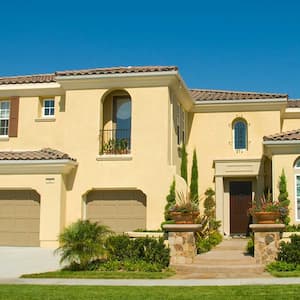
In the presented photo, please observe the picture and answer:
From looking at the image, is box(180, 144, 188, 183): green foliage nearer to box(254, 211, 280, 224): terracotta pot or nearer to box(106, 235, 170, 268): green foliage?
box(254, 211, 280, 224): terracotta pot

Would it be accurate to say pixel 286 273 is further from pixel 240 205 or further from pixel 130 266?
pixel 240 205

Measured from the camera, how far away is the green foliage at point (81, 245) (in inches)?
604

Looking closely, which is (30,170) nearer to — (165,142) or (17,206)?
(17,206)

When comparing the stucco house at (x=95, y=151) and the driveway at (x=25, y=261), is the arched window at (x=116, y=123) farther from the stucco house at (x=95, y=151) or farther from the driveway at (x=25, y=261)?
the driveway at (x=25, y=261)

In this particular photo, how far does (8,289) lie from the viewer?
39.9 feet

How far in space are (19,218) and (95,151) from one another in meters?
4.38

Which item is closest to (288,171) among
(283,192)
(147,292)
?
(283,192)

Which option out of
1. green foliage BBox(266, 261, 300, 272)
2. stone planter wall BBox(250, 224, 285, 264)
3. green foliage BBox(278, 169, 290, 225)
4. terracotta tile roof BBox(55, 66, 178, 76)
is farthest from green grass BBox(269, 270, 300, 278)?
terracotta tile roof BBox(55, 66, 178, 76)

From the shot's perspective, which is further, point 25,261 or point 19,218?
point 19,218

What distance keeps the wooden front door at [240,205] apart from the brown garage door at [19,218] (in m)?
9.37

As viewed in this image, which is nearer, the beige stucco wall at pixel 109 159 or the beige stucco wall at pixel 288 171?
the beige stucco wall at pixel 288 171

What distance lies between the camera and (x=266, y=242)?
16.0 meters

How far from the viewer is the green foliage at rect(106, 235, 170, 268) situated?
15906 millimetres

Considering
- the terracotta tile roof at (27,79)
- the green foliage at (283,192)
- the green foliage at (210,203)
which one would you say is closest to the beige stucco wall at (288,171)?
the green foliage at (283,192)
